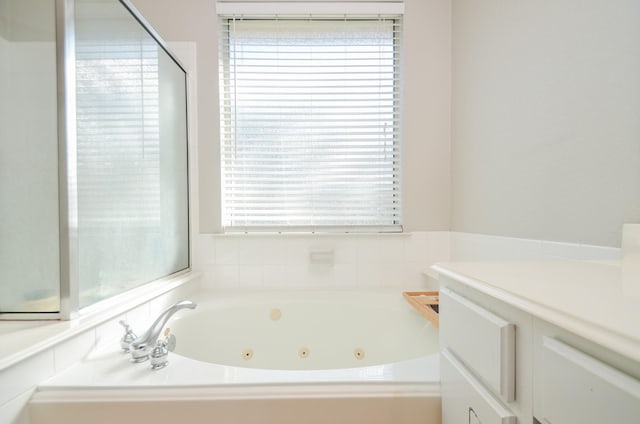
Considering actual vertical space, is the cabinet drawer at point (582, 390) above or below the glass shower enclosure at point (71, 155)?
below

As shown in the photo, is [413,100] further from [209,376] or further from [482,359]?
[209,376]

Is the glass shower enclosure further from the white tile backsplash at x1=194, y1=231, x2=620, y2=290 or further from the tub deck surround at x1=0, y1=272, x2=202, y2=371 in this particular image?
the white tile backsplash at x1=194, y1=231, x2=620, y2=290

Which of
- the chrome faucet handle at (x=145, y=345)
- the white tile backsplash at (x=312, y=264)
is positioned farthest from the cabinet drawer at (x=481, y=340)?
the white tile backsplash at (x=312, y=264)

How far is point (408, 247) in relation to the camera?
62.4 inches

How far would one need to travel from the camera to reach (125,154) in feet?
3.68

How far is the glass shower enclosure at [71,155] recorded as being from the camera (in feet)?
2.68

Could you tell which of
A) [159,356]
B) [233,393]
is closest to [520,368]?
[233,393]

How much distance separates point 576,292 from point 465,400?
306 millimetres

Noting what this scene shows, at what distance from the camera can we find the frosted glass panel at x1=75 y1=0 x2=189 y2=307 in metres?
0.92

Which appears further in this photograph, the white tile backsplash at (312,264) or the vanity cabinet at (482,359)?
the white tile backsplash at (312,264)

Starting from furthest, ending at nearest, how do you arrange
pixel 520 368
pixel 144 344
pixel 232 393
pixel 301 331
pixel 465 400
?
1. pixel 301 331
2. pixel 144 344
3. pixel 232 393
4. pixel 465 400
5. pixel 520 368

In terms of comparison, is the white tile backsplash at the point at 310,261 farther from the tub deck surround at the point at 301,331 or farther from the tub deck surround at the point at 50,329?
the tub deck surround at the point at 50,329

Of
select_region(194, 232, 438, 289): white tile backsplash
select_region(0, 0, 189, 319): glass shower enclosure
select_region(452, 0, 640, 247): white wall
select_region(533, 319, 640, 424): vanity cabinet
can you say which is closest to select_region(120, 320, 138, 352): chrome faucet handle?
select_region(0, 0, 189, 319): glass shower enclosure

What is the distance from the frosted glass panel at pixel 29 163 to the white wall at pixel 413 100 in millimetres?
712
